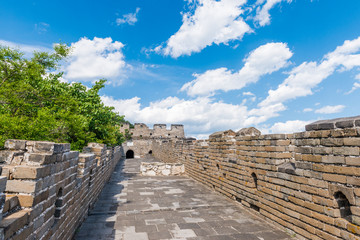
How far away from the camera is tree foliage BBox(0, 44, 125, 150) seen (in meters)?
7.03

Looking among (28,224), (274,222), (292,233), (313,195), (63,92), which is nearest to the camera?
(28,224)

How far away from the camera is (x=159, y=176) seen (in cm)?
1073

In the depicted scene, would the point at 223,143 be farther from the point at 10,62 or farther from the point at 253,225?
the point at 10,62

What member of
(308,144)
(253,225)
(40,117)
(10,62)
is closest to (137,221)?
(253,225)

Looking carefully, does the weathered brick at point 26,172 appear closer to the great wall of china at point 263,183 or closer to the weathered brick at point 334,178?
the great wall of china at point 263,183

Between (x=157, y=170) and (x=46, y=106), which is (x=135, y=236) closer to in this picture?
(x=157, y=170)

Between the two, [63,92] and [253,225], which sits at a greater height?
[63,92]

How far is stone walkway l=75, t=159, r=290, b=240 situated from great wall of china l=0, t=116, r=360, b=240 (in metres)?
0.32

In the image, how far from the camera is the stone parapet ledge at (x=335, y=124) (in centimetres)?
301

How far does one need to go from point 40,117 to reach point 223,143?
6.23m

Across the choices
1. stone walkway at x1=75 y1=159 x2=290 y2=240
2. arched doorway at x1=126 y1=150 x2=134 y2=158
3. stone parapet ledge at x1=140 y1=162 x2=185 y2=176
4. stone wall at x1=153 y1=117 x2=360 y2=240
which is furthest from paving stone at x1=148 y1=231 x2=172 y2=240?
arched doorway at x1=126 y1=150 x2=134 y2=158

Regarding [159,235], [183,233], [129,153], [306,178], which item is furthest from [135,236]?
[129,153]

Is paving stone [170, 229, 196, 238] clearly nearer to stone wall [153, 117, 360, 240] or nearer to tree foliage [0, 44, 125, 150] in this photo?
stone wall [153, 117, 360, 240]

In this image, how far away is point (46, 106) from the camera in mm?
9609
